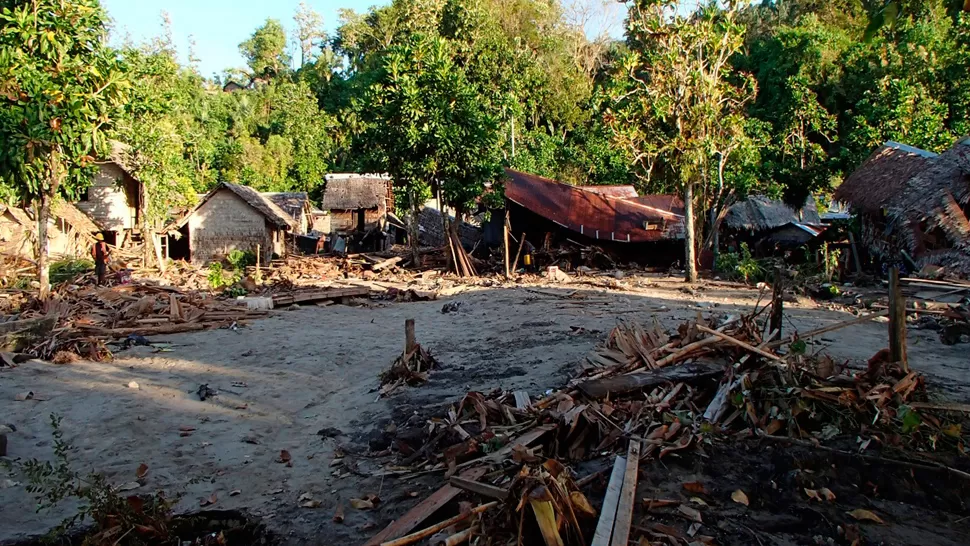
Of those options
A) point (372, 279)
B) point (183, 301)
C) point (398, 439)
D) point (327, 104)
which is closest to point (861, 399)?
point (398, 439)

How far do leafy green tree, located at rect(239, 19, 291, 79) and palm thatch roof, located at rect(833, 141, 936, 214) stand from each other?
165 ft

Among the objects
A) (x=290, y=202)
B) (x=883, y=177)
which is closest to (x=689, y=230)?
(x=883, y=177)

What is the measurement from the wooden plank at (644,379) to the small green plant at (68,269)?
1841 cm

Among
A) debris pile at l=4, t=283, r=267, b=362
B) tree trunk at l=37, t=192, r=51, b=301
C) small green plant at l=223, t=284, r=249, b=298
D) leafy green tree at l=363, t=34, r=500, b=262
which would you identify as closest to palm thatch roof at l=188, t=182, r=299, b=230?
leafy green tree at l=363, t=34, r=500, b=262

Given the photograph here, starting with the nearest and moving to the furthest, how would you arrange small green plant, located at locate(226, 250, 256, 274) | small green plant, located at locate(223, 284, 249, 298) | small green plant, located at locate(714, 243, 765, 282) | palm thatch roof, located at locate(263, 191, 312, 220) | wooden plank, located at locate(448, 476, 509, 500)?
wooden plank, located at locate(448, 476, 509, 500), small green plant, located at locate(223, 284, 249, 298), small green plant, located at locate(714, 243, 765, 282), small green plant, located at locate(226, 250, 256, 274), palm thatch roof, located at locate(263, 191, 312, 220)

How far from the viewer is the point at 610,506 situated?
4.19 meters

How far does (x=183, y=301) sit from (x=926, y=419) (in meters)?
14.2

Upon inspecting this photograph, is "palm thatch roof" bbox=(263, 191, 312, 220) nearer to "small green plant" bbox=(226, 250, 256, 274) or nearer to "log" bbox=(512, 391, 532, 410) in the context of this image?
"small green plant" bbox=(226, 250, 256, 274)

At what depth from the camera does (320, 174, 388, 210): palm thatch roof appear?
36125mm

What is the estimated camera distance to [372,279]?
21.8 m

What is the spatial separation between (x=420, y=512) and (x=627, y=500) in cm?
139

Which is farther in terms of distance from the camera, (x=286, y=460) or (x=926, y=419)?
(x=286, y=460)

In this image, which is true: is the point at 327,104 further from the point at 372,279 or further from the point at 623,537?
the point at 623,537

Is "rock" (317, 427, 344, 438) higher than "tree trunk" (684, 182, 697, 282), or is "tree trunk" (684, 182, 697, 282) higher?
"tree trunk" (684, 182, 697, 282)
